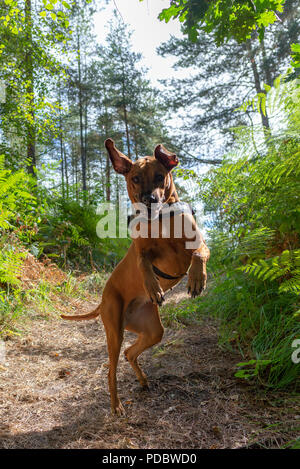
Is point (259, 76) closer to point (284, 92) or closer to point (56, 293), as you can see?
point (284, 92)

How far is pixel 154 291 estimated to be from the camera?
5.92 ft

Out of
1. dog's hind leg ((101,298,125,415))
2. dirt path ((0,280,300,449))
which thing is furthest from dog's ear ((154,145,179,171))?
dirt path ((0,280,300,449))

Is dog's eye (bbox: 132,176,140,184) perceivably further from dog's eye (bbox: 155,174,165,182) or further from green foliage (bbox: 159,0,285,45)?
green foliage (bbox: 159,0,285,45)

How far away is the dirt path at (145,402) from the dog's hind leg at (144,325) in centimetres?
32

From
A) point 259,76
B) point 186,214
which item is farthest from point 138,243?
point 259,76

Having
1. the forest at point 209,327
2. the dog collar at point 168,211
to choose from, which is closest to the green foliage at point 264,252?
the forest at point 209,327

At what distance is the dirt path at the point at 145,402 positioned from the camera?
1.81 m

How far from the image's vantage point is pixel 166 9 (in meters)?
2.54

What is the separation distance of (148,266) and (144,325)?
84 cm

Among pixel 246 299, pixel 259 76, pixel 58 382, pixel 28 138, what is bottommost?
pixel 58 382

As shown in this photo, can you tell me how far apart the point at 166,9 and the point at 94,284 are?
15.8 feet

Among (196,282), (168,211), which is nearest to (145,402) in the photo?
(196,282)

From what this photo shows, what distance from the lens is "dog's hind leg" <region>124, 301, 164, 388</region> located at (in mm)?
2523

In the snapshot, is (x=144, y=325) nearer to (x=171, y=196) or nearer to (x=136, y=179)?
(x=171, y=196)
